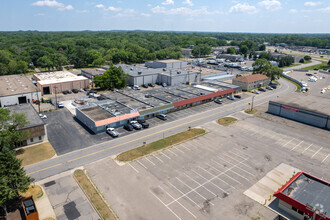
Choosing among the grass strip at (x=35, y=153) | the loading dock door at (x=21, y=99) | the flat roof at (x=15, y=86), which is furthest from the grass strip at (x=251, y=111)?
the loading dock door at (x=21, y=99)

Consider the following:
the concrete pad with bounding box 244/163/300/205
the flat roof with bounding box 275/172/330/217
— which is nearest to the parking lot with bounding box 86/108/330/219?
the concrete pad with bounding box 244/163/300/205

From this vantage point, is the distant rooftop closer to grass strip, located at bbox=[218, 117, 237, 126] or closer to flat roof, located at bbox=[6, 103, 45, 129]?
grass strip, located at bbox=[218, 117, 237, 126]

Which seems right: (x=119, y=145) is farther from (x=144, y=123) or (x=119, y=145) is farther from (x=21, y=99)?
(x=21, y=99)

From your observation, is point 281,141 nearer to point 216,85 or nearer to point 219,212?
point 219,212

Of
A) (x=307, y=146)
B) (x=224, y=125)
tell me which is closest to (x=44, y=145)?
(x=224, y=125)

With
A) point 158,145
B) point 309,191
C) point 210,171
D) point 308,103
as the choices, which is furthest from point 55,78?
point 309,191

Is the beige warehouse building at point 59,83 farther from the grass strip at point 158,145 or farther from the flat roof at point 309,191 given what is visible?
the flat roof at point 309,191
